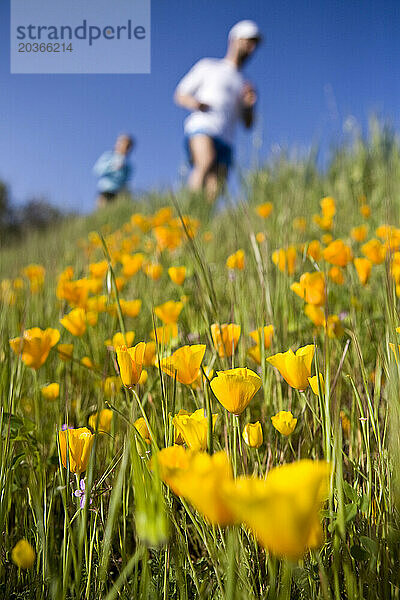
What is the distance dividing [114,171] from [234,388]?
27.8 feet

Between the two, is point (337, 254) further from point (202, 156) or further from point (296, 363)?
point (202, 156)

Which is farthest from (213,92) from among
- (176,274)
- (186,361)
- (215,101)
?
(186,361)

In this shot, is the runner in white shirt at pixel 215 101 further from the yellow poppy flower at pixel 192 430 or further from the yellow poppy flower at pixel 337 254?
the yellow poppy flower at pixel 192 430

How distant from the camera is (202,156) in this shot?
4.69 m

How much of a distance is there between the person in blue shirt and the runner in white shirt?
3807 mm

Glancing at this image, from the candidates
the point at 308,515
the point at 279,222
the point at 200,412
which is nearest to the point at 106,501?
the point at 200,412

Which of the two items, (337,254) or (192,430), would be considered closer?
(192,430)

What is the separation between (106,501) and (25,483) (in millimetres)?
151

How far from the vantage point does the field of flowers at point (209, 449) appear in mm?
400

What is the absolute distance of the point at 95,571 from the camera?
60 centimetres

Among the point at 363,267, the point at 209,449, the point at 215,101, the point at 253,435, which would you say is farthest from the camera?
the point at 215,101

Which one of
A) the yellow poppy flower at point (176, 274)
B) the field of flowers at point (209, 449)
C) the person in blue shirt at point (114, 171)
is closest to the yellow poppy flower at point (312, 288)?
the field of flowers at point (209, 449)

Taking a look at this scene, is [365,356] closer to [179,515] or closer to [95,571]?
[179,515]

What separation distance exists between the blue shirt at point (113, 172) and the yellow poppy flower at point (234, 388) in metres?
8.19
